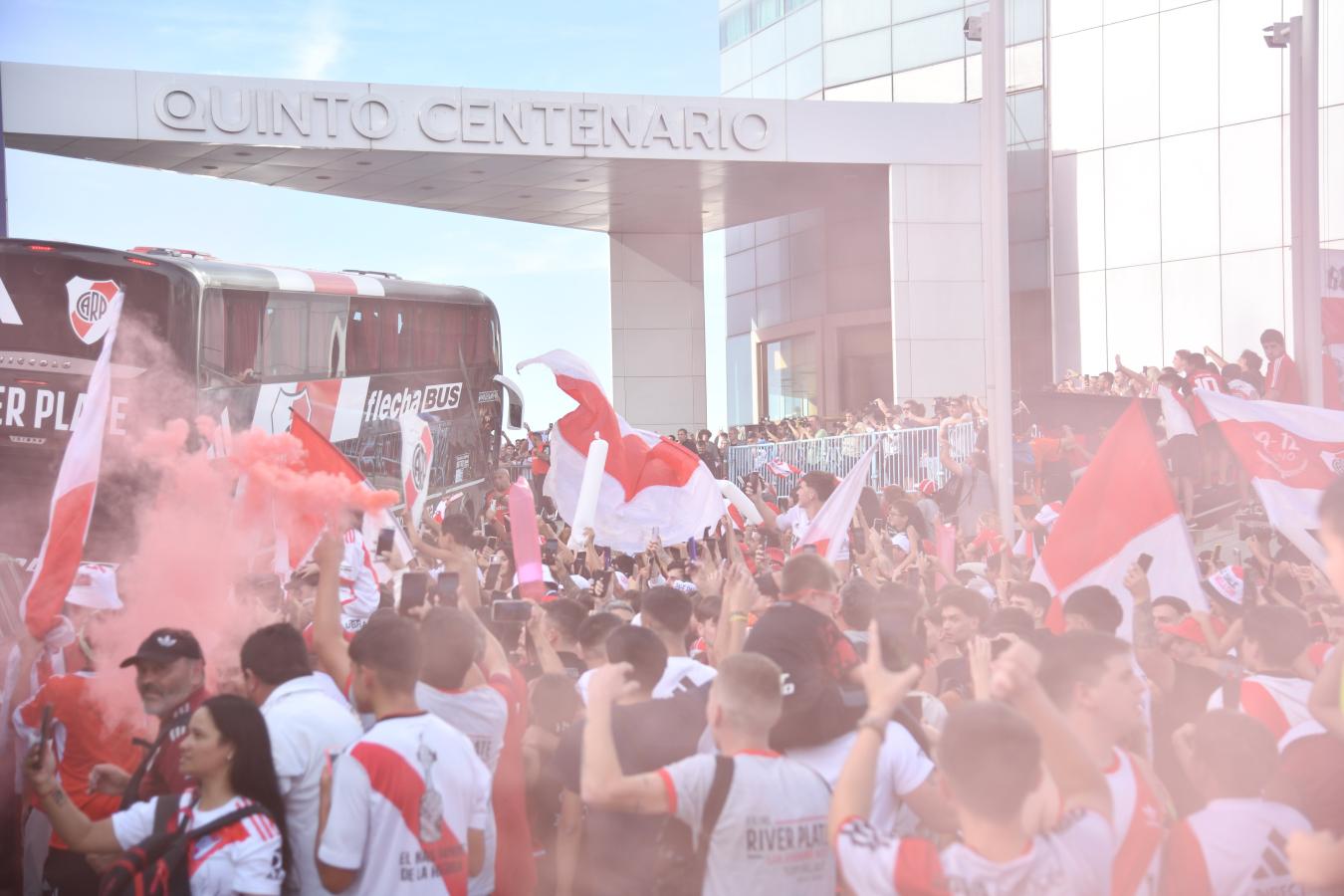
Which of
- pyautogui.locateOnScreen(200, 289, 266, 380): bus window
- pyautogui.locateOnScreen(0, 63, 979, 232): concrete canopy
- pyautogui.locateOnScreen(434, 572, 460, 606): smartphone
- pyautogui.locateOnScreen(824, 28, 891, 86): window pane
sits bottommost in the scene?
pyautogui.locateOnScreen(434, 572, 460, 606): smartphone

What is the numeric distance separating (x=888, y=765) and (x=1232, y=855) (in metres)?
1.12

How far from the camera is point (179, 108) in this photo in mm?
25953

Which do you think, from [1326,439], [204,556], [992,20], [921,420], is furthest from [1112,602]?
[921,420]

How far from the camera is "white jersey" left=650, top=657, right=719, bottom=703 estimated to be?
18.7ft

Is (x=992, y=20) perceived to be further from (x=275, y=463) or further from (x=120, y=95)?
(x=120, y=95)

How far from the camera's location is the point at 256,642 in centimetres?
530

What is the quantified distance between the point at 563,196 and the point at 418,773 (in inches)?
1102

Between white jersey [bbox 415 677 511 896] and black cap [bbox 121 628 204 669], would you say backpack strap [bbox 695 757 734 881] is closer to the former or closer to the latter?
white jersey [bbox 415 677 511 896]

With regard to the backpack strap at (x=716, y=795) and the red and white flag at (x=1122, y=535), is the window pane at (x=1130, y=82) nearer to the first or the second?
the red and white flag at (x=1122, y=535)

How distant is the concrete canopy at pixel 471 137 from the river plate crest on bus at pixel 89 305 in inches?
468

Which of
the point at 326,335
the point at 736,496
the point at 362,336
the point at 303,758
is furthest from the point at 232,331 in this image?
the point at 303,758

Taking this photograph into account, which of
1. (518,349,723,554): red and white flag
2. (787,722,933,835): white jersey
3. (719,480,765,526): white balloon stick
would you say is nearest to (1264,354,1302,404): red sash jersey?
(719,480,765,526): white balloon stick

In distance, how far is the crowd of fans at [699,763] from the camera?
3887 mm

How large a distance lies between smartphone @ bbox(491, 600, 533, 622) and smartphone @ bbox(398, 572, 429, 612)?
21.0 inches
